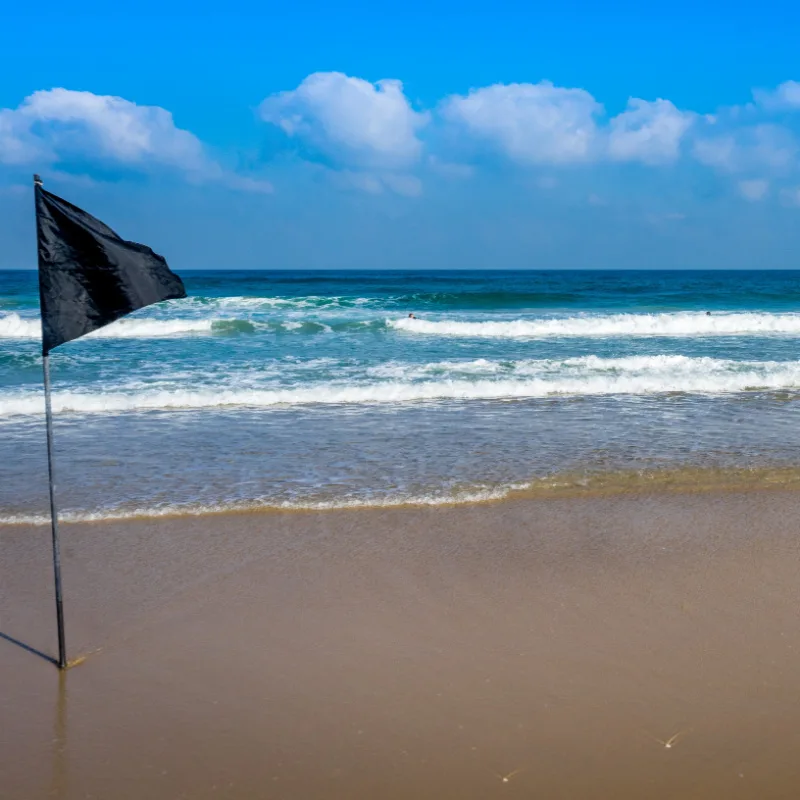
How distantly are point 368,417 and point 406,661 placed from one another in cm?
641

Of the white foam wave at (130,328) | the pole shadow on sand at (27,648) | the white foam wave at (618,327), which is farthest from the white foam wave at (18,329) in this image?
the pole shadow on sand at (27,648)

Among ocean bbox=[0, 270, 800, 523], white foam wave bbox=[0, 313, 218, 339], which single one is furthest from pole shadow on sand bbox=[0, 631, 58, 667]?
white foam wave bbox=[0, 313, 218, 339]

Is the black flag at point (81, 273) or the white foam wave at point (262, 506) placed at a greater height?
the black flag at point (81, 273)

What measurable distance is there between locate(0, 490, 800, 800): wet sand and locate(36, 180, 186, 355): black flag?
1.66 m

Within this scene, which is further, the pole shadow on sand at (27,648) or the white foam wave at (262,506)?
the white foam wave at (262,506)

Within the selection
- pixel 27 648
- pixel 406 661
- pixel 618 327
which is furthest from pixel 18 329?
pixel 406 661

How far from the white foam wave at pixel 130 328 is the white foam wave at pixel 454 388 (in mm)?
10886

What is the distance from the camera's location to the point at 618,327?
25.1 metres

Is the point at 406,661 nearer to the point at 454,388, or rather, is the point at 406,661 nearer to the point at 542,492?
the point at 542,492

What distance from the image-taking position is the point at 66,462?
26.2 feet

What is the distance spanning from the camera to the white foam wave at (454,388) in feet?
36.4

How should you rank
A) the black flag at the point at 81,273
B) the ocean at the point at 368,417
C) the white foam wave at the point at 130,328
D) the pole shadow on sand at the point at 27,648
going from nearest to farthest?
the black flag at the point at 81,273
the pole shadow on sand at the point at 27,648
the ocean at the point at 368,417
the white foam wave at the point at 130,328

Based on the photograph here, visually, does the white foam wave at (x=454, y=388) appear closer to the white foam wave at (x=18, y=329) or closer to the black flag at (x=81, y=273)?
the black flag at (x=81, y=273)

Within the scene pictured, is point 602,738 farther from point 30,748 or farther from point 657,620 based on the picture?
point 30,748
